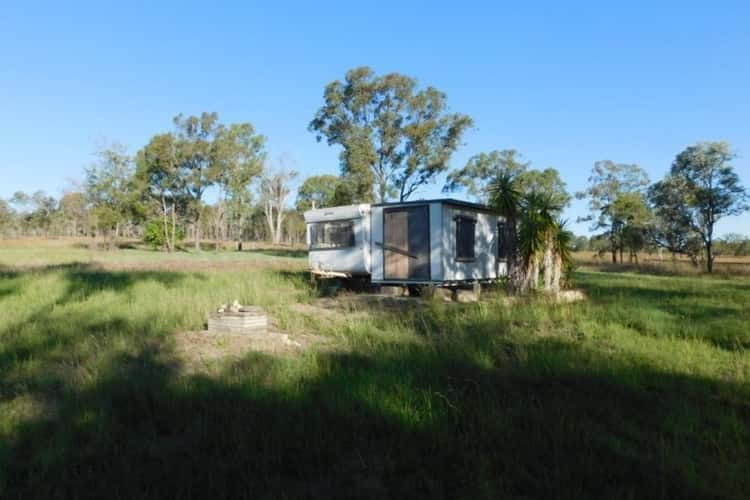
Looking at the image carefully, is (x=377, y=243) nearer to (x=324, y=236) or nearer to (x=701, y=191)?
(x=324, y=236)

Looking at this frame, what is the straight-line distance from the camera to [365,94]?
98.7 ft

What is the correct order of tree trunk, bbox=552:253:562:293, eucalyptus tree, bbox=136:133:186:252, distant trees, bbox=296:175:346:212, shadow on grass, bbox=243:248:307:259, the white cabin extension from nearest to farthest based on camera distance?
tree trunk, bbox=552:253:562:293, the white cabin extension, shadow on grass, bbox=243:248:307:259, eucalyptus tree, bbox=136:133:186:252, distant trees, bbox=296:175:346:212

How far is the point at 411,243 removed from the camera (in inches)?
501

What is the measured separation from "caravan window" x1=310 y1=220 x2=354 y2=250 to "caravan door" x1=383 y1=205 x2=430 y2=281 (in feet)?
4.91

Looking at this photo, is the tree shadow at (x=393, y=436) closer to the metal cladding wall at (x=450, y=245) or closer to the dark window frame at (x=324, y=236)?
the metal cladding wall at (x=450, y=245)

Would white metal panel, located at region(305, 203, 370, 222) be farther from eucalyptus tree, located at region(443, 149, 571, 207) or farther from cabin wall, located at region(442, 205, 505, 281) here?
eucalyptus tree, located at region(443, 149, 571, 207)

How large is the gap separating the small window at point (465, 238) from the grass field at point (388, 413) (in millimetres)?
5711

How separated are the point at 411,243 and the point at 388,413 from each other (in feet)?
29.6

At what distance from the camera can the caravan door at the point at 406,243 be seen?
1249 centimetres

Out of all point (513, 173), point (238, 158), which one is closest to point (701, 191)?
point (513, 173)

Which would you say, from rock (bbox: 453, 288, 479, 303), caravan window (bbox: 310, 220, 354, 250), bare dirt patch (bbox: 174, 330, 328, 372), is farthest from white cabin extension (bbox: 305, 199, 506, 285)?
bare dirt patch (bbox: 174, 330, 328, 372)

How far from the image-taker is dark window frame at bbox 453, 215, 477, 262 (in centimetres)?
1289

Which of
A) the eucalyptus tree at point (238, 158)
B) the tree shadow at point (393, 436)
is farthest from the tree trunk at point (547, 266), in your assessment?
the eucalyptus tree at point (238, 158)

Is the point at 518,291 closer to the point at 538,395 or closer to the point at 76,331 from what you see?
the point at 538,395
